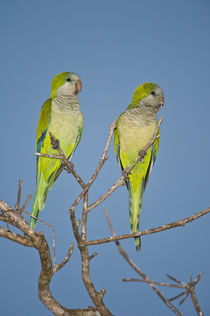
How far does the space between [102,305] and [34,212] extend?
2.52ft

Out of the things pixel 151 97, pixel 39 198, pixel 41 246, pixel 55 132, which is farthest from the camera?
pixel 151 97

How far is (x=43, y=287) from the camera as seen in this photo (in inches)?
73.6

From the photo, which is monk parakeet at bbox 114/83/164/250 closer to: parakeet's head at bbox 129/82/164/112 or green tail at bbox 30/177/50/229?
parakeet's head at bbox 129/82/164/112

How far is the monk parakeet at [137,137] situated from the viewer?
8.07 ft

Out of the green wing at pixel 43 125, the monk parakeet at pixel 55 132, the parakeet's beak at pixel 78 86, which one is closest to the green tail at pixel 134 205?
the monk parakeet at pixel 55 132

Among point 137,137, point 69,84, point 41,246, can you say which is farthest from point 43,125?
point 41,246

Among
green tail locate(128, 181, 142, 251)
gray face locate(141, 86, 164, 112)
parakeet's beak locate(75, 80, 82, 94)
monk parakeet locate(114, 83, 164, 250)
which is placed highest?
parakeet's beak locate(75, 80, 82, 94)

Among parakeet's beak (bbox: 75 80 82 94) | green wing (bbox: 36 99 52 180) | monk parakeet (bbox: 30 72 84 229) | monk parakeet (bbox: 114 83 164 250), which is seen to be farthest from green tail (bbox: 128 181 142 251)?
parakeet's beak (bbox: 75 80 82 94)

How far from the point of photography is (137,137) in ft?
8.07

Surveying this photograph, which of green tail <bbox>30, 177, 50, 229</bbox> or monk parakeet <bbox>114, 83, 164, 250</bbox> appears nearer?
green tail <bbox>30, 177, 50, 229</bbox>

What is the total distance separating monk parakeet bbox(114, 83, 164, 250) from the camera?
96.8 inches

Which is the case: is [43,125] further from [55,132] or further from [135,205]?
[135,205]

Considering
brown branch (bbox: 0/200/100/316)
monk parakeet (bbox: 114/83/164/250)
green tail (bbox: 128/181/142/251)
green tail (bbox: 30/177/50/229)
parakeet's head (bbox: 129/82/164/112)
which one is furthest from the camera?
parakeet's head (bbox: 129/82/164/112)

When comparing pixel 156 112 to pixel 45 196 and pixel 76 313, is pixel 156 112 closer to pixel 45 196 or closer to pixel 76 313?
pixel 45 196
